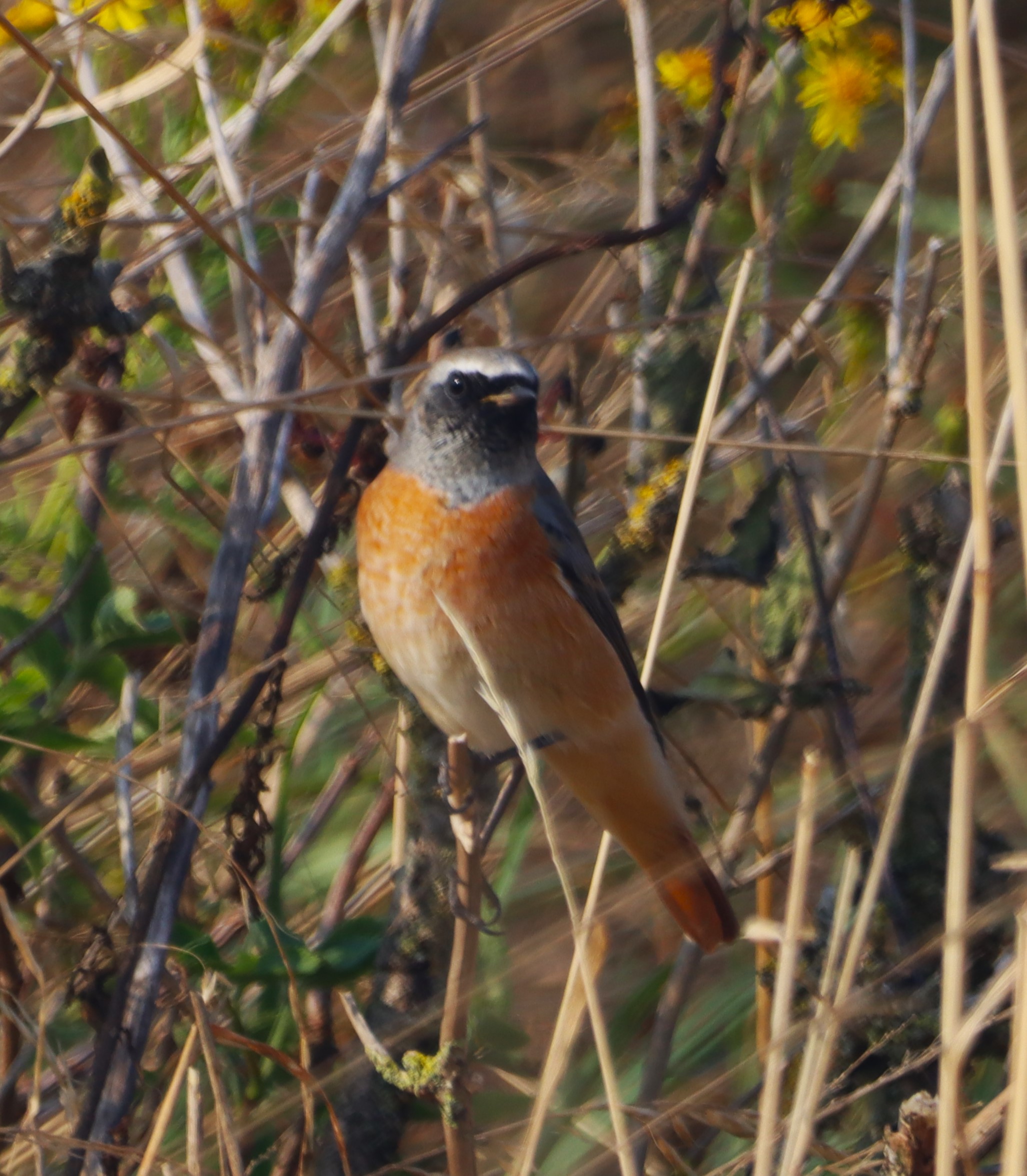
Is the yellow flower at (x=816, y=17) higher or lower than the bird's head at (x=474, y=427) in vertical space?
higher

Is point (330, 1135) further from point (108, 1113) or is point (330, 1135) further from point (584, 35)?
point (584, 35)

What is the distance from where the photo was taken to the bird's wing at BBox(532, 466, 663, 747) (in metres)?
2.94

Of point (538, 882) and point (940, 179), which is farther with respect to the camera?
point (940, 179)

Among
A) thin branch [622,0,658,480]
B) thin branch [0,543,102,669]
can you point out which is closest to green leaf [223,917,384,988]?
thin branch [0,543,102,669]

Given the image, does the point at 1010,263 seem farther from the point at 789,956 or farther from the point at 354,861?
the point at 354,861

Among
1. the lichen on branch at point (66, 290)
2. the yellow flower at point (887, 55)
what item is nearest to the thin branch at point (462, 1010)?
the lichen on branch at point (66, 290)

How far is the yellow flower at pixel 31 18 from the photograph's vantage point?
3021mm

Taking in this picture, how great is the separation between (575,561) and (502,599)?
0.20m

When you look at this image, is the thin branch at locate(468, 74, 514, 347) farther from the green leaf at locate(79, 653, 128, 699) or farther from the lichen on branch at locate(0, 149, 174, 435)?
the green leaf at locate(79, 653, 128, 699)

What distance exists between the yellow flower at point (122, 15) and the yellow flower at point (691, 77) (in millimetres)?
1262

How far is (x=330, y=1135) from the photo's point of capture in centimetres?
278

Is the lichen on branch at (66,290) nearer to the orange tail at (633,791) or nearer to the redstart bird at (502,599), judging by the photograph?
the redstart bird at (502,599)

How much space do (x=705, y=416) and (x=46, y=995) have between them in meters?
1.62

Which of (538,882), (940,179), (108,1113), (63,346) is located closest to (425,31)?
(63,346)
